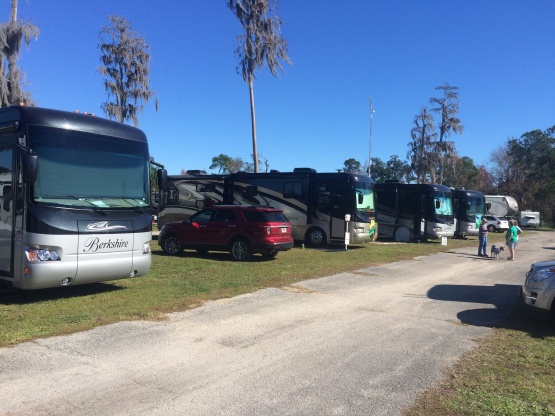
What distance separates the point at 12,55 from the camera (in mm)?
25047

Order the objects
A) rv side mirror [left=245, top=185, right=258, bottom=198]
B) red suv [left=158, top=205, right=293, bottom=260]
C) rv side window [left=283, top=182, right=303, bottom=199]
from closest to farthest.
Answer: red suv [left=158, top=205, right=293, bottom=260], rv side window [left=283, top=182, right=303, bottom=199], rv side mirror [left=245, top=185, right=258, bottom=198]

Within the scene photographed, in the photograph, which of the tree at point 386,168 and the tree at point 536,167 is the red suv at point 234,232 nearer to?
the tree at point 536,167

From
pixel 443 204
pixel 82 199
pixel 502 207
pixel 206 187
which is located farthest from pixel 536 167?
pixel 82 199

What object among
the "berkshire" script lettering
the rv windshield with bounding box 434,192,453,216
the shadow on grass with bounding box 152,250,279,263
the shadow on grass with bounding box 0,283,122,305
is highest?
the rv windshield with bounding box 434,192,453,216

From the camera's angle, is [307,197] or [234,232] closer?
[234,232]

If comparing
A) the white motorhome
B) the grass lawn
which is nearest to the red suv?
the grass lawn

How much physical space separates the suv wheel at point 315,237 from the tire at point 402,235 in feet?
21.7

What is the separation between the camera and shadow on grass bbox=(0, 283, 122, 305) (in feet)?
27.0

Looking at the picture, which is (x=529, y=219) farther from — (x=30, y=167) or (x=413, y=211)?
(x=30, y=167)

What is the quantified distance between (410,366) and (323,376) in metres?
1.13

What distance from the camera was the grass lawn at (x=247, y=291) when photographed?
450cm

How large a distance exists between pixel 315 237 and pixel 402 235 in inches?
277

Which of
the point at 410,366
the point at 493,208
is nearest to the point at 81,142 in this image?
the point at 410,366

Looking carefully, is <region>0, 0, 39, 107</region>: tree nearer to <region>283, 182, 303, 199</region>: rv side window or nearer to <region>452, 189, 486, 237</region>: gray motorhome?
<region>283, 182, 303, 199</region>: rv side window
